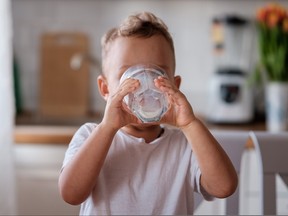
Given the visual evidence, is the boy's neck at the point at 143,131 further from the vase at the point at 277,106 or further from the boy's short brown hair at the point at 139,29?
the vase at the point at 277,106

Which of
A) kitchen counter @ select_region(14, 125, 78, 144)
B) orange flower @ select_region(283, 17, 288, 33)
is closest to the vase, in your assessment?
orange flower @ select_region(283, 17, 288, 33)

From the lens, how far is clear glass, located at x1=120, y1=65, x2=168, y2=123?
2.29 feet

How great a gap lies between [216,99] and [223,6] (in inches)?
17.6

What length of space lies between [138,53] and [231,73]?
1.24m

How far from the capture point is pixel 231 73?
1.99m

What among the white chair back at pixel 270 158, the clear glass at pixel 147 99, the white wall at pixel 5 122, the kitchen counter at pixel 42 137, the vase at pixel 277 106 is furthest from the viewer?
the vase at pixel 277 106

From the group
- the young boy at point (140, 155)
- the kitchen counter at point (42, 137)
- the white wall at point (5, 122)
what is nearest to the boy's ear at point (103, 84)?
the young boy at point (140, 155)

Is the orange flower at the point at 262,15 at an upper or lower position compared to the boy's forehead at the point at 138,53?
lower

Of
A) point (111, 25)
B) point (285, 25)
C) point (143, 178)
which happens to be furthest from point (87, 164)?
point (111, 25)

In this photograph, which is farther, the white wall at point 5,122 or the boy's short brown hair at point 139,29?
the white wall at point 5,122

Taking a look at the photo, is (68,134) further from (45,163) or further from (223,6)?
(223,6)

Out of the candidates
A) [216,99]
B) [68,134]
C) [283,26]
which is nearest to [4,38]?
[68,134]

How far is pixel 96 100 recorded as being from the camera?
2.21 meters

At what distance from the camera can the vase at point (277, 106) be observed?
1.87 metres
